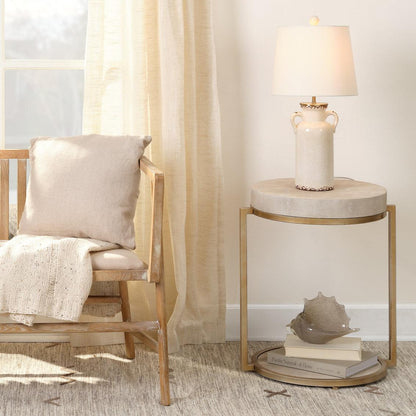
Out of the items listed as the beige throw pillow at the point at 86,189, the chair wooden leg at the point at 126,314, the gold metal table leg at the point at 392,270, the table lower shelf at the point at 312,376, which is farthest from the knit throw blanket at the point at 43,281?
the gold metal table leg at the point at 392,270

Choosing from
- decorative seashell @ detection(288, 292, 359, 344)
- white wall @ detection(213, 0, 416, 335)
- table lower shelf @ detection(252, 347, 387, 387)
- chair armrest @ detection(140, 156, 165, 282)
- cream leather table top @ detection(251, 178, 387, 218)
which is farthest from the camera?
white wall @ detection(213, 0, 416, 335)

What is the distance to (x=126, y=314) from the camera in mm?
2807

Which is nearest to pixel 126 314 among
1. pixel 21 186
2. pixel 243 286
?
pixel 243 286

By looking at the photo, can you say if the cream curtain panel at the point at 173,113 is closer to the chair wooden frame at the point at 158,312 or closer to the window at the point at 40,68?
the window at the point at 40,68

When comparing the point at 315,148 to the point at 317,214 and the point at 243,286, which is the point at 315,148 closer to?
the point at 317,214

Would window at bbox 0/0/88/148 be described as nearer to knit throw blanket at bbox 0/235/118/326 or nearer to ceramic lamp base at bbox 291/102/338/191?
knit throw blanket at bbox 0/235/118/326

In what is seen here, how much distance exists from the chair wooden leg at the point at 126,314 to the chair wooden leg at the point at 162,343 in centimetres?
37

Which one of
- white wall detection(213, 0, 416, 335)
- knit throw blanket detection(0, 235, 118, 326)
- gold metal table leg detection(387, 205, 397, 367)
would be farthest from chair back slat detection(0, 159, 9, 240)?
gold metal table leg detection(387, 205, 397, 367)

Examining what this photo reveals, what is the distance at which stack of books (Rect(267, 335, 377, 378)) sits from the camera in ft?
8.61

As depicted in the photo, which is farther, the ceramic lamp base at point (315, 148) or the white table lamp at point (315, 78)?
the ceramic lamp base at point (315, 148)

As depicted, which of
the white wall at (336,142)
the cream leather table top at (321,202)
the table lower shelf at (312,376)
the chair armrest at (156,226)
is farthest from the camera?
the white wall at (336,142)

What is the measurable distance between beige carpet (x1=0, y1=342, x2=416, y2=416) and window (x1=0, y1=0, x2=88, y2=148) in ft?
2.85

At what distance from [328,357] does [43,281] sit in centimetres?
101

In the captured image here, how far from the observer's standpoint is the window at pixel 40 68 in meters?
3.04
